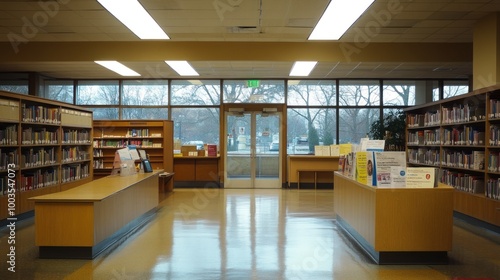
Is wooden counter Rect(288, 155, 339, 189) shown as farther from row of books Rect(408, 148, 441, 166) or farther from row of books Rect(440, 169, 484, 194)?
row of books Rect(440, 169, 484, 194)

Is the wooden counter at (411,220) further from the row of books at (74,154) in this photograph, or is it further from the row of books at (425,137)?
the row of books at (74,154)

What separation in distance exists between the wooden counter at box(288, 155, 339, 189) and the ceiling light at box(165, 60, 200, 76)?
384 cm

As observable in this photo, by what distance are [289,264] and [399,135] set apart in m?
7.76

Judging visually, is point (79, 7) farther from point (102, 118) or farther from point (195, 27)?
point (102, 118)

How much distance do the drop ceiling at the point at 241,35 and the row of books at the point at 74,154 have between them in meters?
1.96

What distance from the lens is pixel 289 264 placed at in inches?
193

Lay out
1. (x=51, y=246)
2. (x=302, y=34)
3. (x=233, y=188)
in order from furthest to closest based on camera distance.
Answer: (x=233, y=188), (x=302, y=34), (x=51, y=246)

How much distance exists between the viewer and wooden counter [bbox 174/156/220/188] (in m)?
12.8

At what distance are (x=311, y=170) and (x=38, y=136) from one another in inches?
294

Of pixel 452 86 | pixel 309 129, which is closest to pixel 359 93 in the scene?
pixel 309 129

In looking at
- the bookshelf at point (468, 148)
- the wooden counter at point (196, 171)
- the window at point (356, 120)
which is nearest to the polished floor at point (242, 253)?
the bookshelf at point (468, 148)

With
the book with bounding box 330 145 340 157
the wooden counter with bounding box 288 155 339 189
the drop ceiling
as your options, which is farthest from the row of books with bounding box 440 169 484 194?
the wooden counter with bounding box 288 155 339 189

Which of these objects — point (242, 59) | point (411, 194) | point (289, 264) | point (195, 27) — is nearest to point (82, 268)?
point (289, 264)

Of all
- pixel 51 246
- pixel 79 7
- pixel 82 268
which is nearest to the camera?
pixel 82 268
